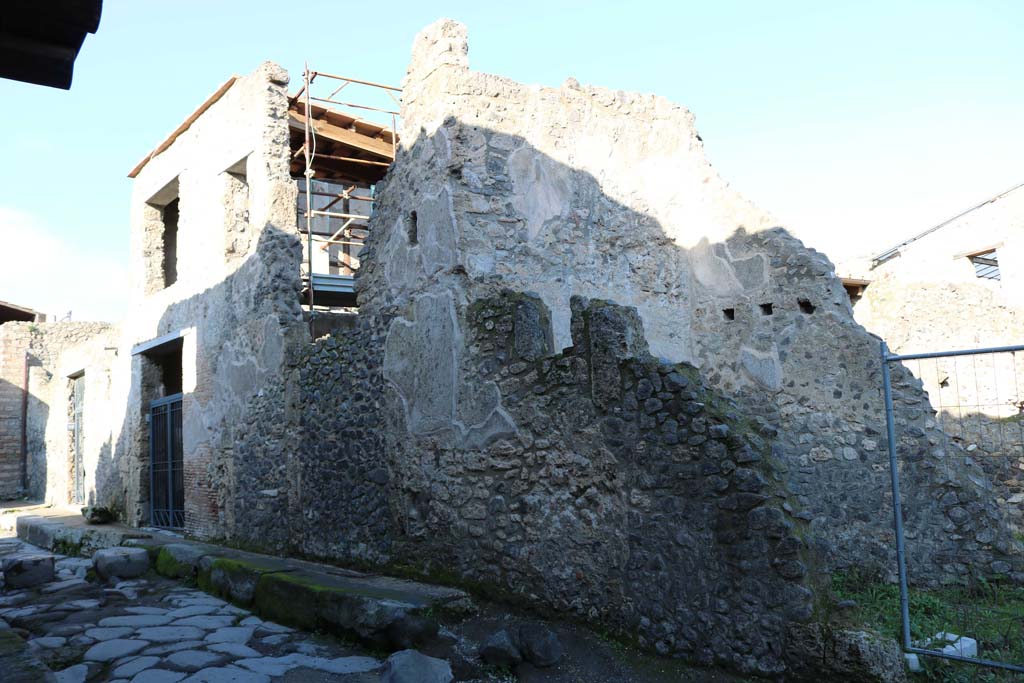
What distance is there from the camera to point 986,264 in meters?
15.2

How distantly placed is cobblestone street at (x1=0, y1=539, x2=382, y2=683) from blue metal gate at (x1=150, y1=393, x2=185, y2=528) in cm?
308

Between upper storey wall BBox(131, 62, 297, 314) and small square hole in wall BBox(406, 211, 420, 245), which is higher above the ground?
upper storey wall BBox(131, 62, 297, 314)

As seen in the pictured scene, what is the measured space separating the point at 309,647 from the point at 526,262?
3.03 metres

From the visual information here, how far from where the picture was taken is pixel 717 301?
681 cm

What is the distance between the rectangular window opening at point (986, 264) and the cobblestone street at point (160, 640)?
14.6 meters

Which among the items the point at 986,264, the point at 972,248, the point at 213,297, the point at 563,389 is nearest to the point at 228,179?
the point at 213,297

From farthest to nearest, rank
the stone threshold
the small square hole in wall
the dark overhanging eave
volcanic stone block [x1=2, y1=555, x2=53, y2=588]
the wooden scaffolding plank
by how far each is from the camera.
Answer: the wooden scaffolding plank, volcanic stone block [x1=2, y1=555, x2=53, y2=588], the small square hole in wall, the stone threshold, the dark overhanging eave

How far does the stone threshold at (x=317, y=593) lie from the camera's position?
15.2ft

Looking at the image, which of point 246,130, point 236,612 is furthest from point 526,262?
point 246,130

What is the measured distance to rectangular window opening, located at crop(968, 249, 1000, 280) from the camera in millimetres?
14961

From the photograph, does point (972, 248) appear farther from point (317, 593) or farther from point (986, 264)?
point (317, 593)

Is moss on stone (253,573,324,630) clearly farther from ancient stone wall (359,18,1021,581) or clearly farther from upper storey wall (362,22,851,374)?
upper storey wall (362,22,851,374)

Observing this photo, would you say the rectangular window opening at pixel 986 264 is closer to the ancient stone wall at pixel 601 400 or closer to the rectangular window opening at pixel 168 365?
Answer: the ancient stone wall at pixel 601 400

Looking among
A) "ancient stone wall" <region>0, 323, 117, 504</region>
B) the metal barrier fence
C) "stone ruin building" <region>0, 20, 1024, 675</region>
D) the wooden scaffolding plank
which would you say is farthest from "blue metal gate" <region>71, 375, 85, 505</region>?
the metal barrier fence
